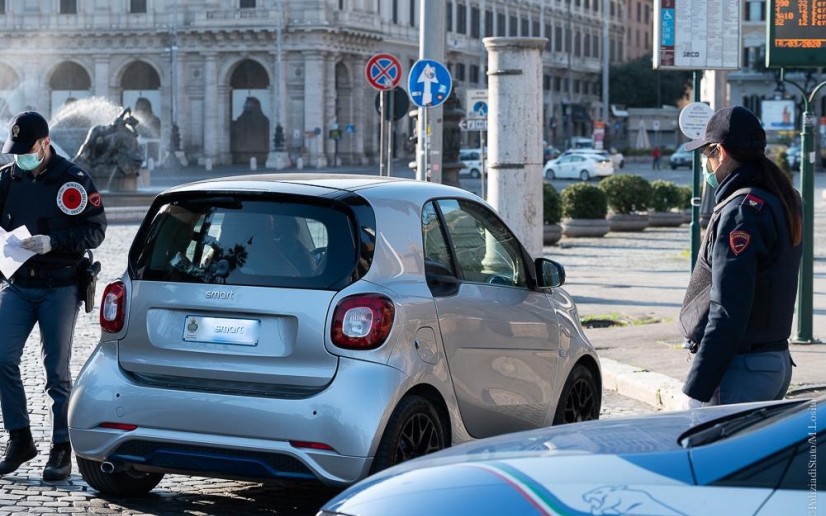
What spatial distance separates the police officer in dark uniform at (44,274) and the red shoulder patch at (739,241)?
3.36 m

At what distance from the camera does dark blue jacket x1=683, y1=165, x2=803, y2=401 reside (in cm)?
498

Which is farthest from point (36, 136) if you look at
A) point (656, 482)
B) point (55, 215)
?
point (656, 482)

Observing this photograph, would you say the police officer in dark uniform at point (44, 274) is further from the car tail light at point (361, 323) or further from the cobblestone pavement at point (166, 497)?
the car tail light at point (361, 323)

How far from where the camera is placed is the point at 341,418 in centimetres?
564

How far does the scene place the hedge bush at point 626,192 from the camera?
97.0 feet

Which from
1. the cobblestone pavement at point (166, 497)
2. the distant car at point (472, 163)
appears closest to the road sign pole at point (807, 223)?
the cobblestone pavement at point (166, 497)

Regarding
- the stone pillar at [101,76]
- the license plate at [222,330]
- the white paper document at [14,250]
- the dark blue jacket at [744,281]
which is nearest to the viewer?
the dark blue jacket at [744,281]

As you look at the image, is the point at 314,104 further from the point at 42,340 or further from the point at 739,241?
the point at 739,241

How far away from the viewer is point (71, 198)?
7.04 m

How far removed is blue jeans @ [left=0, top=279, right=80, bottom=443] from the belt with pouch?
3 cm

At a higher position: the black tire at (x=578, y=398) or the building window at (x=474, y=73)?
the building window at (x=474, y=73)

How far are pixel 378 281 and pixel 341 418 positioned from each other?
2.07 feet

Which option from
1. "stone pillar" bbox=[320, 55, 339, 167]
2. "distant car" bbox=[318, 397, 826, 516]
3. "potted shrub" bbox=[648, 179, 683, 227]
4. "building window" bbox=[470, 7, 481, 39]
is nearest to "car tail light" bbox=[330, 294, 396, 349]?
"distant car" bbox=[318, 397, 826, 516]

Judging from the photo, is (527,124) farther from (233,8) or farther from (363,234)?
(233,8)
